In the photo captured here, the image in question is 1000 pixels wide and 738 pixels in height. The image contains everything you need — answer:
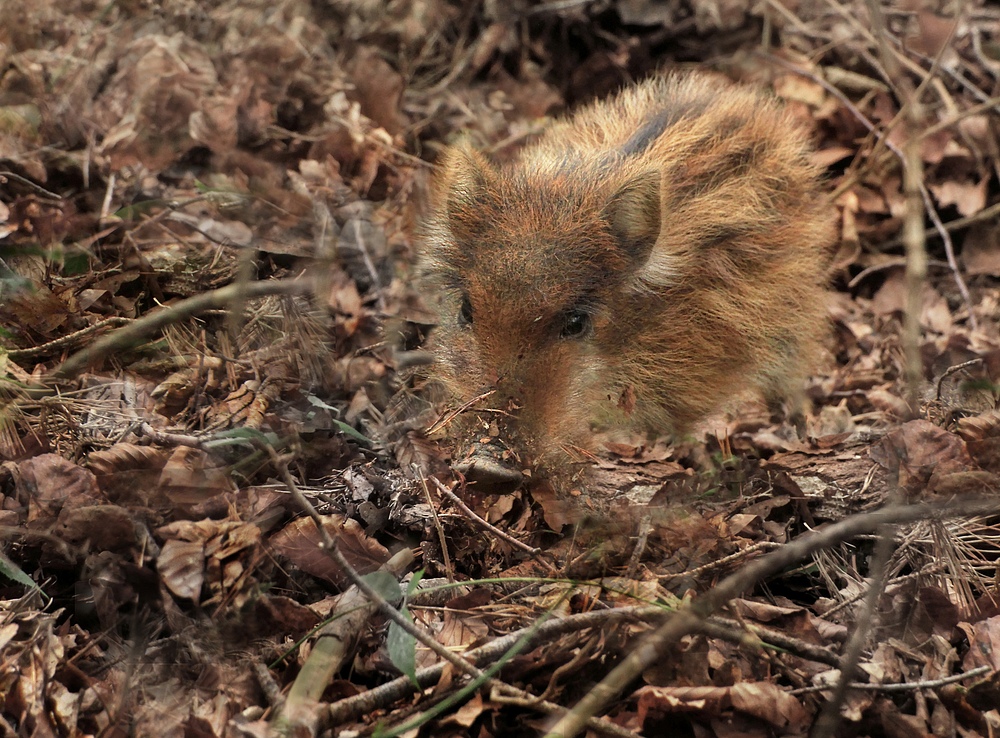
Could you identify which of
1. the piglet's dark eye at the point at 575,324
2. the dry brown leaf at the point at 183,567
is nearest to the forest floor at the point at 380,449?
the dry brown leaf at the point at 183,567

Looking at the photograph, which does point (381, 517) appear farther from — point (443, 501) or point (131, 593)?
point (131, 593)

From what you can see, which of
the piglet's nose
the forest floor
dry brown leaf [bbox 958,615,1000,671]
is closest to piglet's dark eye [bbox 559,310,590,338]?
the forest floor

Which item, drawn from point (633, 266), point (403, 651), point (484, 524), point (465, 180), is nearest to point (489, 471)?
point (484, 524)

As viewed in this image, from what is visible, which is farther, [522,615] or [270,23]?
[270,23]

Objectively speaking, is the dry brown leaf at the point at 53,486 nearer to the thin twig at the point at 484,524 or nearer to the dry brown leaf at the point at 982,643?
the thin twig at the point at 484,524

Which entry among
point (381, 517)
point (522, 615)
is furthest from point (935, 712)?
point (381, 517)

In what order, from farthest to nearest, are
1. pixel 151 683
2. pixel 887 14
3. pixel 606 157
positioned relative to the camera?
pixel 887 14 < pixel 606 157 < pixel 151 683

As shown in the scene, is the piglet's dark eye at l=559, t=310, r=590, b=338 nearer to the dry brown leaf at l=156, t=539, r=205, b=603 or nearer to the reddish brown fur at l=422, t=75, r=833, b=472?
the reddish brown fur at l=422, t=75, r=833, b=472

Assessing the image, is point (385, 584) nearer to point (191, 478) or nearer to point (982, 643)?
point (191, 478)
